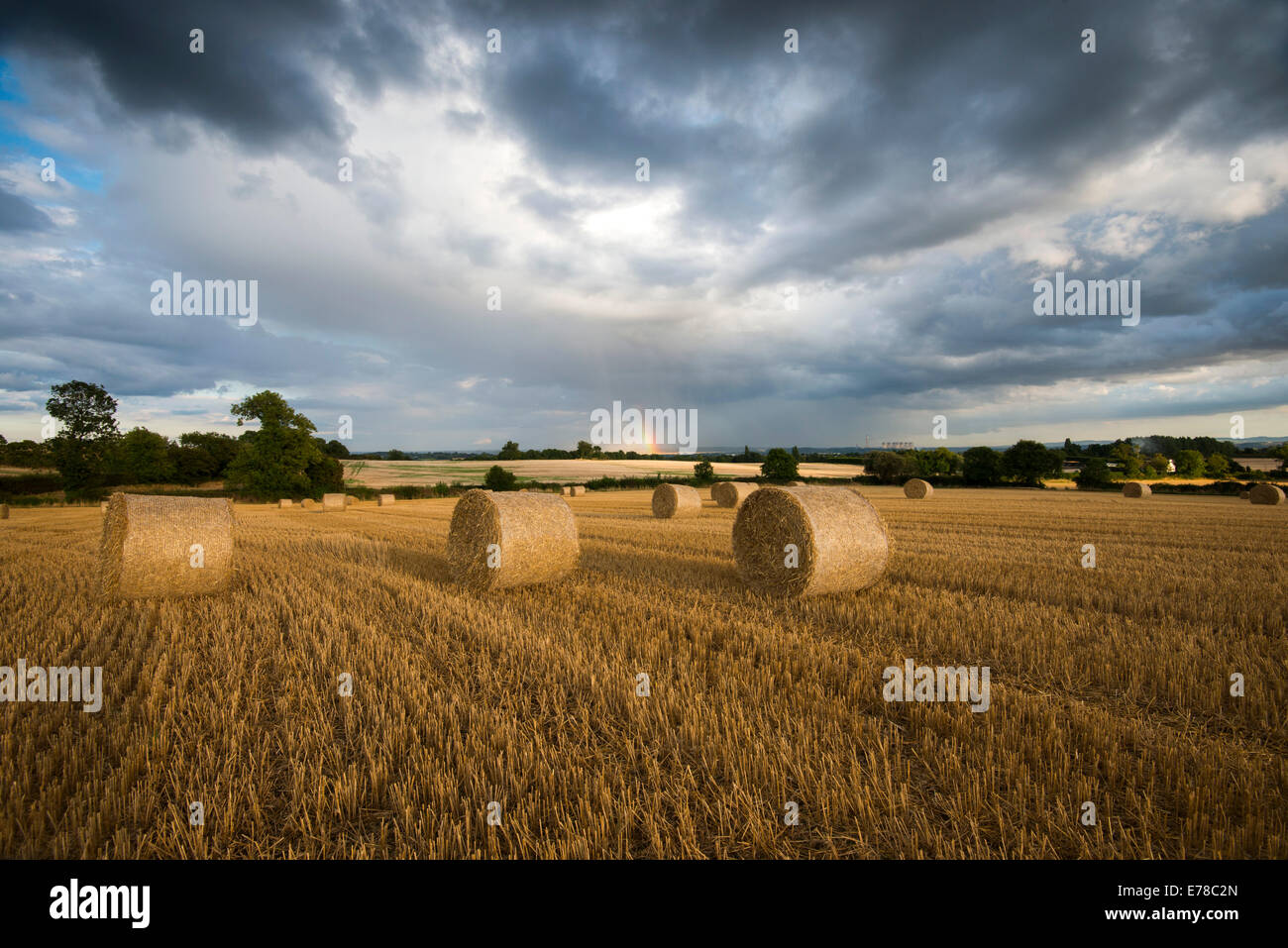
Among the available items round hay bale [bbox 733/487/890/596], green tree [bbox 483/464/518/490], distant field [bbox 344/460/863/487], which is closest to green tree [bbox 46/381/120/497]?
distant field [bbox 344/460/863/487]

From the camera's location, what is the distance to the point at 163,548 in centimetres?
719

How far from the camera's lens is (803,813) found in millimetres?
2562

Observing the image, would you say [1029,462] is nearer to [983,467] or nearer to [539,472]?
[983,467]

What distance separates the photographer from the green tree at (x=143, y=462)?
4303 centimetres

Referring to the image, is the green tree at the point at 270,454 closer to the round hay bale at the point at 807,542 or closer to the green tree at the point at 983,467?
the round hay bale at the point at 807,542

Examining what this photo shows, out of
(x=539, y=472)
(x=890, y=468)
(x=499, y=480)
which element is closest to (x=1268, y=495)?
(x=890, y=468)

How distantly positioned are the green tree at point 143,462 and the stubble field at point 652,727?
163ft

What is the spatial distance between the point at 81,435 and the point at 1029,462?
79.3 m

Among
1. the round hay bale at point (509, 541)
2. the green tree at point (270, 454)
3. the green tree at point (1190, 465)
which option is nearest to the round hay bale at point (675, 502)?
the round hay bale at point (509, 541)

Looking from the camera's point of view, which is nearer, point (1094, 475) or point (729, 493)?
point (729, 493)
